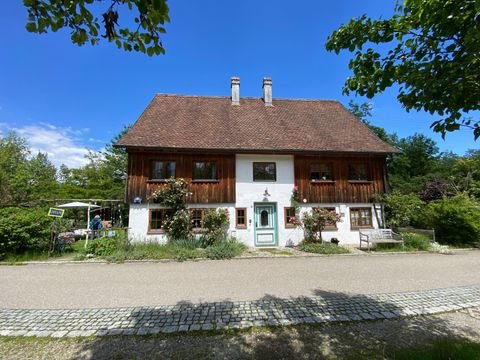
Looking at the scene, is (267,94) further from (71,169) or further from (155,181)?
(71,169)

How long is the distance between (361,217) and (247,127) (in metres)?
8.83

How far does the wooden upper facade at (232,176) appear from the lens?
13.0 m

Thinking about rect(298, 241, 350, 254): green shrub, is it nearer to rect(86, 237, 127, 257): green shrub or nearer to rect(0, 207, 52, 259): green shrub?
rect(86, 237, 127, 257): green shrub

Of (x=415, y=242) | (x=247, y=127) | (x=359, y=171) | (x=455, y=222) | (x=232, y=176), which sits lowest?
(x=415, y=242)

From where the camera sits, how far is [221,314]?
195 inches

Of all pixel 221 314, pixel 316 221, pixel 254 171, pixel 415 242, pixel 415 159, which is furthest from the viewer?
pixel 415 159

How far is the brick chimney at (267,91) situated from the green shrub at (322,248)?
10807 millimetres

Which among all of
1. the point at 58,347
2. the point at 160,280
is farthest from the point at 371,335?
the point at 160,280

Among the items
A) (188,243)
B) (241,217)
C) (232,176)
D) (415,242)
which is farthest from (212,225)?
(415,242)

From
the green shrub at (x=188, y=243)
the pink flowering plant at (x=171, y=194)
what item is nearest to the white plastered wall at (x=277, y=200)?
the pink flowering plant at (x=171, y=194)

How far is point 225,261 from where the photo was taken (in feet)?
33.3

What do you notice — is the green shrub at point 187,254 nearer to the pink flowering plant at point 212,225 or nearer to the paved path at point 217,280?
the paved path at point 217,280

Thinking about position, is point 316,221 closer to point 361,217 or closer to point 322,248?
point 322,248

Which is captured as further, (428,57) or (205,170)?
(205,170)
